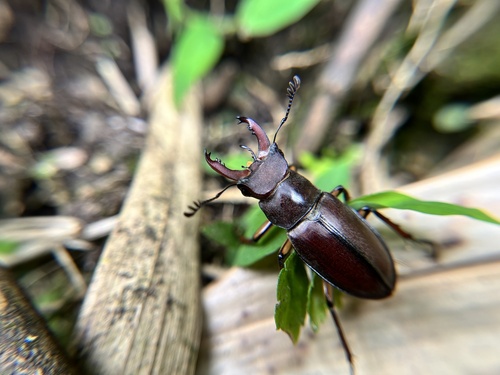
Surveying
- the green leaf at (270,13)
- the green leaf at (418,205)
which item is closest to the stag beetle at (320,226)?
the green leaf at (418,205)

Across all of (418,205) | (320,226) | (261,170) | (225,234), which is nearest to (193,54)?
(261,170)

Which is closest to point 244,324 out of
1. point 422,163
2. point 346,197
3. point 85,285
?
point 346,197

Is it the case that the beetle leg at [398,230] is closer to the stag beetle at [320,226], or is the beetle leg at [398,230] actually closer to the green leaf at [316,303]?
the stag beetle at [320,226]

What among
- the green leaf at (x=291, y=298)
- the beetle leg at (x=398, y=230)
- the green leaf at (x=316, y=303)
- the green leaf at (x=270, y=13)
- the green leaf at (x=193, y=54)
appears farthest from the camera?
the green leaf at (x=193, y=54)

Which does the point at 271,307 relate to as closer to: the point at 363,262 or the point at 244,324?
the point at 244,324

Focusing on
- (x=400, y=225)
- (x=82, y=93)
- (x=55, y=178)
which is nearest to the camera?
(x=400, y=225)

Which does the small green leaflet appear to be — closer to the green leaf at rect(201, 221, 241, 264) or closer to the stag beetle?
the stag beetle

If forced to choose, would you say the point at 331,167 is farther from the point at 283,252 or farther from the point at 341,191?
the point at 283,252
